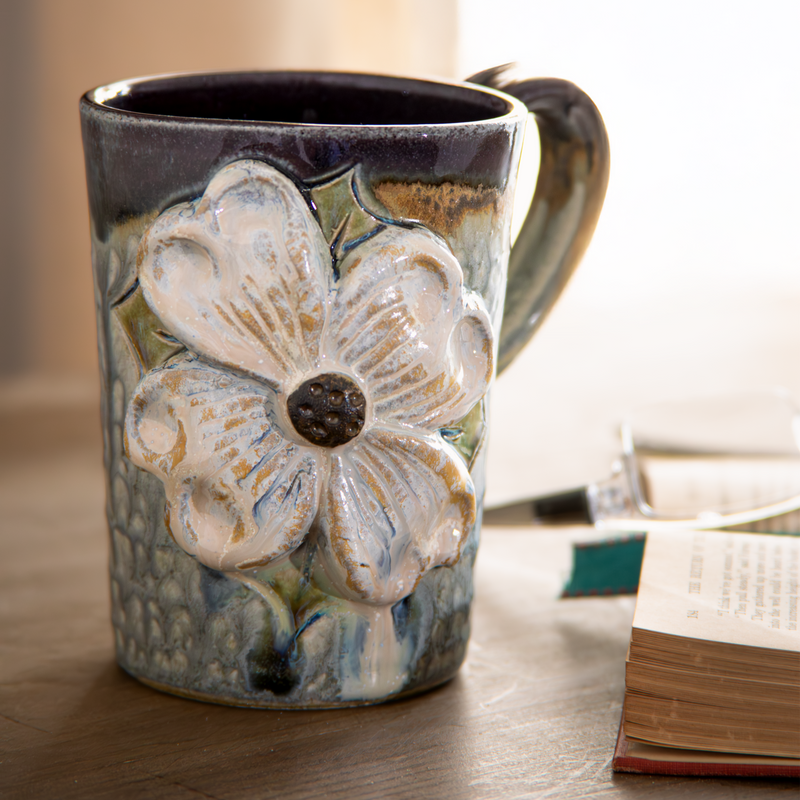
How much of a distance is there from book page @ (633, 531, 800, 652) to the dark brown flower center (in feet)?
0.44

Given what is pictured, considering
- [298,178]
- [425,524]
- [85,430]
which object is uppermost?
[298,178]

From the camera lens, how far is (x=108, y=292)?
1.45ft

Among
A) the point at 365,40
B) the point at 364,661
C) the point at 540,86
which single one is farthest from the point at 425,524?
the point at 365,40

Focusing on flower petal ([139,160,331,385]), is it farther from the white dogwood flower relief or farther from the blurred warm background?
the blurred warm background

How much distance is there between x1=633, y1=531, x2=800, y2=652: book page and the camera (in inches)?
16.6

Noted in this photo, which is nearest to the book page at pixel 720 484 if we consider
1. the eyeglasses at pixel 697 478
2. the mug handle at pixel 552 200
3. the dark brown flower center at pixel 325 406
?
the eyeglasses at pixel 697 478

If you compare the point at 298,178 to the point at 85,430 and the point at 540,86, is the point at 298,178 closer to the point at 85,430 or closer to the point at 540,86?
the point at 540,86

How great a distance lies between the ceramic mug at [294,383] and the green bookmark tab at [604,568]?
0.12 m

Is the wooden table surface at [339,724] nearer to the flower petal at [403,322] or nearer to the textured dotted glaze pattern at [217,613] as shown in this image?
the textured dotted glaze pattern at [217,613]

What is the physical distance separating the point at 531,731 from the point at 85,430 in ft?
1.58

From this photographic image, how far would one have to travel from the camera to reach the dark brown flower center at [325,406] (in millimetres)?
413

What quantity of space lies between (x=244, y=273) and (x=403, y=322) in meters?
0.06

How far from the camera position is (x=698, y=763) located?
0.42 m

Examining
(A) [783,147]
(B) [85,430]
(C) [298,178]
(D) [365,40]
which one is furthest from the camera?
(A) [783,147]
